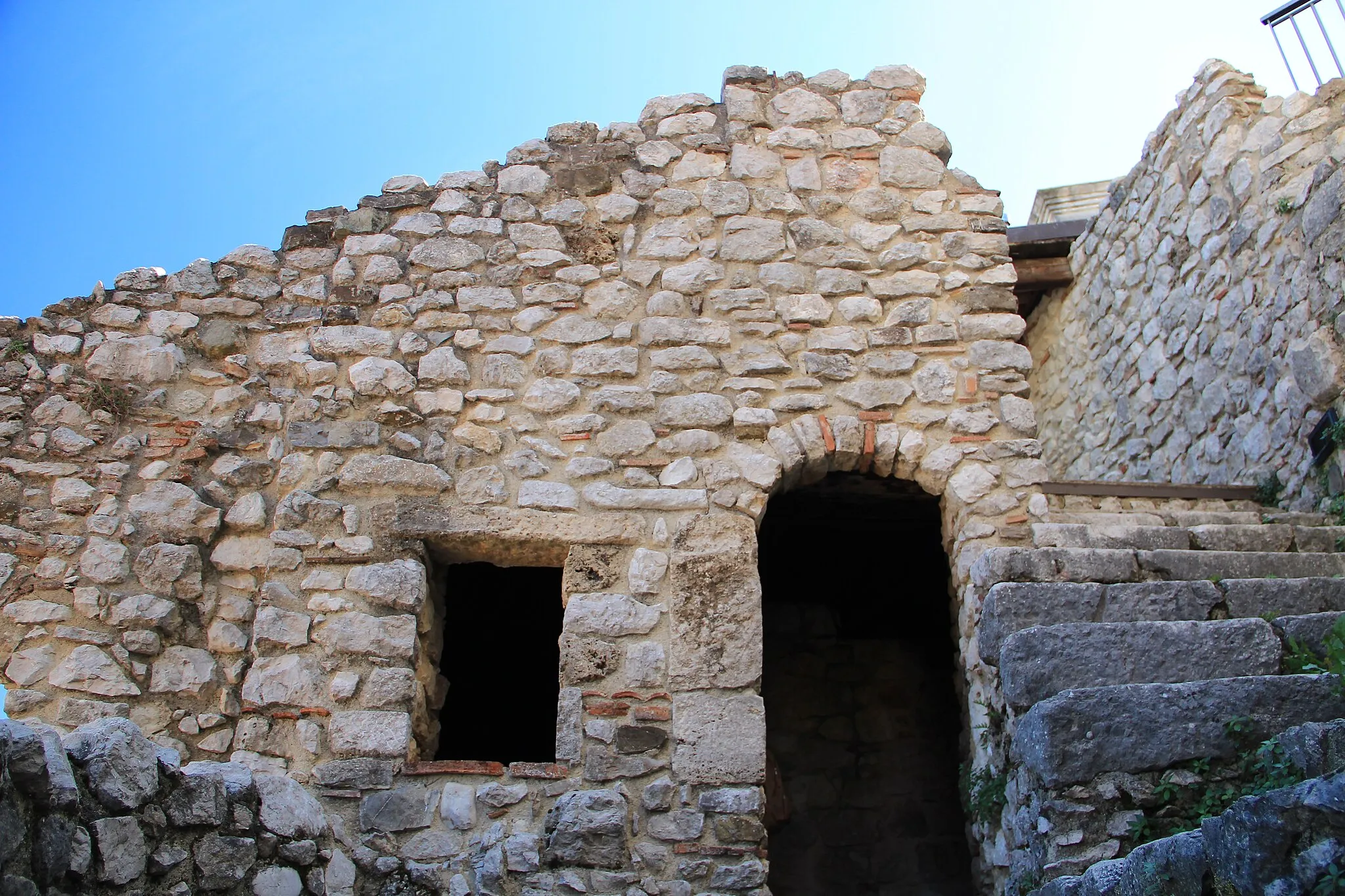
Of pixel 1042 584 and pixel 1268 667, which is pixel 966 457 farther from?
pixel 1268 667

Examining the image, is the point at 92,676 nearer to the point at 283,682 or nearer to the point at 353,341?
the point at 283,682

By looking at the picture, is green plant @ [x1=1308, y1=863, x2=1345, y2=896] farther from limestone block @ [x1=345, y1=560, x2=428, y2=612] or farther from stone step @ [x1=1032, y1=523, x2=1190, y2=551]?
limestone block @ [x1=345, y1=560, x2=428, y2=612]

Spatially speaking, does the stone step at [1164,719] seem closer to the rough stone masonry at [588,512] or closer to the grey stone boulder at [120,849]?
the rough stone masonry at [588,512]

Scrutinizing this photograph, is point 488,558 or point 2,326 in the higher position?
point 2,326

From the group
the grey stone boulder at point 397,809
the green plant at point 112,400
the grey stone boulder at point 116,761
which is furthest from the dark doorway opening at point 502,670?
the grey stone boulder at point 116,761

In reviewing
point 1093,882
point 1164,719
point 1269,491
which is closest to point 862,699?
point 1269,491

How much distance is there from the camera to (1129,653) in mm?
3152

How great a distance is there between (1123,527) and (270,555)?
129 inches

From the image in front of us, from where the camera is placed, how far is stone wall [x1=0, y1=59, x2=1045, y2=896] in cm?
369

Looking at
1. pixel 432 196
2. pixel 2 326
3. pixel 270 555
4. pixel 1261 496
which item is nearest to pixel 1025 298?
pixel 1261 496

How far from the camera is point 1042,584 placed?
3.50m

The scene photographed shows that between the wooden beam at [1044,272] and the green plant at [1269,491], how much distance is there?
267 centimetres

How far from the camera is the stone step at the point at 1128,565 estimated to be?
12.2 feet

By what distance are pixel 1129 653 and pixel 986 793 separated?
0.75 metres
